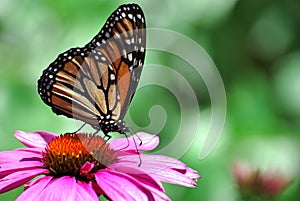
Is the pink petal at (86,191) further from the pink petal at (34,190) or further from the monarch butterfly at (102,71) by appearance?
the monarch butterfly at (102,71)

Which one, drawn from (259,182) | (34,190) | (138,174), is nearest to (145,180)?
(138,174)

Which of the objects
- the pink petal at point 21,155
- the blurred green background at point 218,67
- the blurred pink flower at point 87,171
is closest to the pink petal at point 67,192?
the blurred pink flower at point 87,171

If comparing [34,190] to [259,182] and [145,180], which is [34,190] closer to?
[145,180]

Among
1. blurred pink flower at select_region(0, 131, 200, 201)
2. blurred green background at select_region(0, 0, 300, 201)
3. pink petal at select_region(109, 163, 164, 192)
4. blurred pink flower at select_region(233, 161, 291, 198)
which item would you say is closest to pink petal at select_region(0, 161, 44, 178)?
blurred pink flower at select_region(0, 131, 200, 201)

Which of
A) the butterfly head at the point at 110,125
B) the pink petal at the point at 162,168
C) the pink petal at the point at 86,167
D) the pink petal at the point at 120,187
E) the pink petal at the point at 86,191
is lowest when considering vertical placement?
the pink petal at the point at 86,191

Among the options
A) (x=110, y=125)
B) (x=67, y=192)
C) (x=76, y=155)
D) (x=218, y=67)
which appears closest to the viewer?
(x=67, y=192)

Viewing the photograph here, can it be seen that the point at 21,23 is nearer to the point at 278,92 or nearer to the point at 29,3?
the point at 29,3
